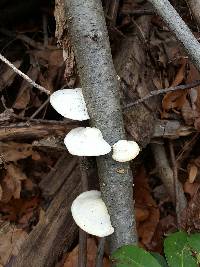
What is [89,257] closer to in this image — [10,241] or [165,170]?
[10,241]

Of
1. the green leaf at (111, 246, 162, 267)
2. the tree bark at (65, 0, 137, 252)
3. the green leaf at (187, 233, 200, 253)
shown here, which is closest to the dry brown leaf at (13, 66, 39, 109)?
the tree bark at (65, 0, 137, 252)

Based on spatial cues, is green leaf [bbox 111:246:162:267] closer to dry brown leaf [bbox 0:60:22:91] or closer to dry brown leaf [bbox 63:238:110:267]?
dry brown leaf [bbox 63:238:110:267]

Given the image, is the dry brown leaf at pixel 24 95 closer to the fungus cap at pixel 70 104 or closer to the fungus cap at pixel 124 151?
the fungus cap at pixel 70 104

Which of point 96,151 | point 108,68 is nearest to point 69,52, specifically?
point 108,68

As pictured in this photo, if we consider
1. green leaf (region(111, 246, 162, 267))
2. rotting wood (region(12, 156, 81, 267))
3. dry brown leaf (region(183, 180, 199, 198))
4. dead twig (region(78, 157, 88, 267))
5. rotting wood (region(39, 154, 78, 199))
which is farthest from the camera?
dry brown leaf (region(183, 180, 199, 198))

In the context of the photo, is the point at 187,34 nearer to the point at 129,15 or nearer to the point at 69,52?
the point at 69,52

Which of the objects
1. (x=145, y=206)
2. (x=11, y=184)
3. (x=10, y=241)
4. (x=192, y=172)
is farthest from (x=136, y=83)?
→ (x=10, y=241)
